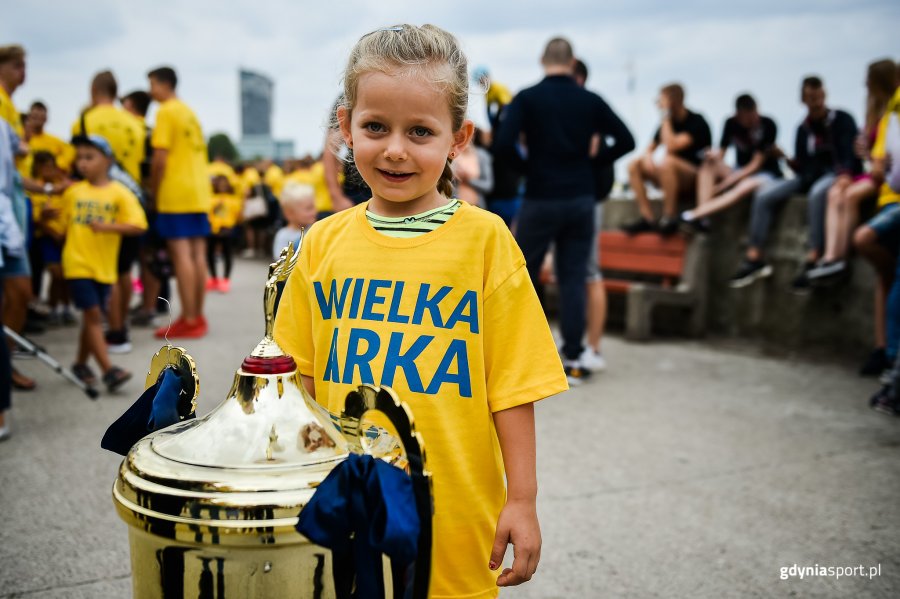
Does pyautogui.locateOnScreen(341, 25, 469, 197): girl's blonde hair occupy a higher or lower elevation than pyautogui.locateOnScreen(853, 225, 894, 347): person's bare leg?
higher

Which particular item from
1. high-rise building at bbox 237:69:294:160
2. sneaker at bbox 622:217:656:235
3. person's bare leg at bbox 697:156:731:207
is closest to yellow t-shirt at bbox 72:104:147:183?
sneaker at bbox 622:217:656:235

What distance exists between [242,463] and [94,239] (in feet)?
13.5

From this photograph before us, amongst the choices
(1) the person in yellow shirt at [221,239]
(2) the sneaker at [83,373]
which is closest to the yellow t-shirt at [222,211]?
(1) the person in yellow shirt at [221,239]

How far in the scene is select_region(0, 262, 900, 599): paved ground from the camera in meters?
2.47

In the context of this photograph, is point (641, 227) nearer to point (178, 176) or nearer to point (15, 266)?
point (178, 176)

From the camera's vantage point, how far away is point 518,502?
136 centimetres

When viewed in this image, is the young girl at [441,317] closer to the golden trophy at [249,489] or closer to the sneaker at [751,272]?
the golden trophy at [249,489]

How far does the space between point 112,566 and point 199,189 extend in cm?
399

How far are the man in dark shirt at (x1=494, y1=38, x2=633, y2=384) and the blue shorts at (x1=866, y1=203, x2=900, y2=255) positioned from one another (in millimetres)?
1647

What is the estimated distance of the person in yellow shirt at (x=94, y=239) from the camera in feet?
14.7

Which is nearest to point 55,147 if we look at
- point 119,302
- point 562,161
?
point 119,302

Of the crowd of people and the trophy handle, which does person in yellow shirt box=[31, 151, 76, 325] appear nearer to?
the crowd of people

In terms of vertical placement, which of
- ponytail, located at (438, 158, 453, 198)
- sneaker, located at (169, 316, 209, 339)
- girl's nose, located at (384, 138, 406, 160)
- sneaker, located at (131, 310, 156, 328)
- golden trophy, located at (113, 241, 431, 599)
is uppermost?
girl's nose, located at (384, 138, 406, 160)

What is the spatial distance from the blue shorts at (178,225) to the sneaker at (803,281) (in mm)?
4603
